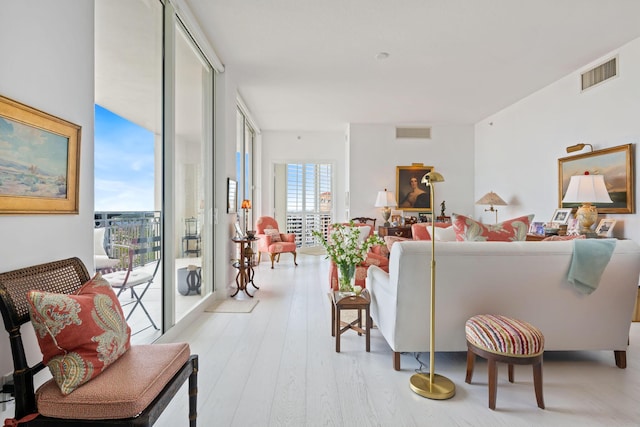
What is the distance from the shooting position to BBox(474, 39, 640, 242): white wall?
3.74m

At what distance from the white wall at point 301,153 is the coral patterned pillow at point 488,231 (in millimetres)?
5318

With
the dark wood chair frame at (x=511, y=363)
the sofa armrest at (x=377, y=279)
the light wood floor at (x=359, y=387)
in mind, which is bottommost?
the light wood floor at (x=359, y=387)

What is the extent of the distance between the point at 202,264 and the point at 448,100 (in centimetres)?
466

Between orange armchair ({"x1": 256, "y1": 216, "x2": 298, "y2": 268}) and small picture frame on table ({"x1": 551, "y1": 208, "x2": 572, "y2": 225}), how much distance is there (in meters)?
4.24

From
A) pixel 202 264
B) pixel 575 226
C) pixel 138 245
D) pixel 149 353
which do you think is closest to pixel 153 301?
pixel 138 245

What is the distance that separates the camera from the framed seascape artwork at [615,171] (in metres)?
3.66

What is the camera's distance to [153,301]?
2.76 m

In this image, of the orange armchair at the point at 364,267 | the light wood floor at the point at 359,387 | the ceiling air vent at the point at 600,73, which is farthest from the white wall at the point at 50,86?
the ceiling air vent at the point at 600,73

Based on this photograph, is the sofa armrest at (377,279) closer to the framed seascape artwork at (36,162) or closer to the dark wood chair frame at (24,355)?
the dark wood chair frame at (24,355)

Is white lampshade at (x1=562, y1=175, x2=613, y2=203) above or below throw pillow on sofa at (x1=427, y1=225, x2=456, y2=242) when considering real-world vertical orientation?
above

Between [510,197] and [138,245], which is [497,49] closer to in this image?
[510,197]

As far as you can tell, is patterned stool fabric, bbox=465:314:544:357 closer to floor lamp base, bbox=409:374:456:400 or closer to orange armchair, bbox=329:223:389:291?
floor lamp base, bbox=409:374:456:400

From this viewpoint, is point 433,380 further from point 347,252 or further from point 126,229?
point 126,229

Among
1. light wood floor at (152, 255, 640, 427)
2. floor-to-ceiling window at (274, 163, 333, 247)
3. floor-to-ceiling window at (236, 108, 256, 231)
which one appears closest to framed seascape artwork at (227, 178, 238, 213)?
floor-to-ceiling window at (236, 108, 256, 231)
